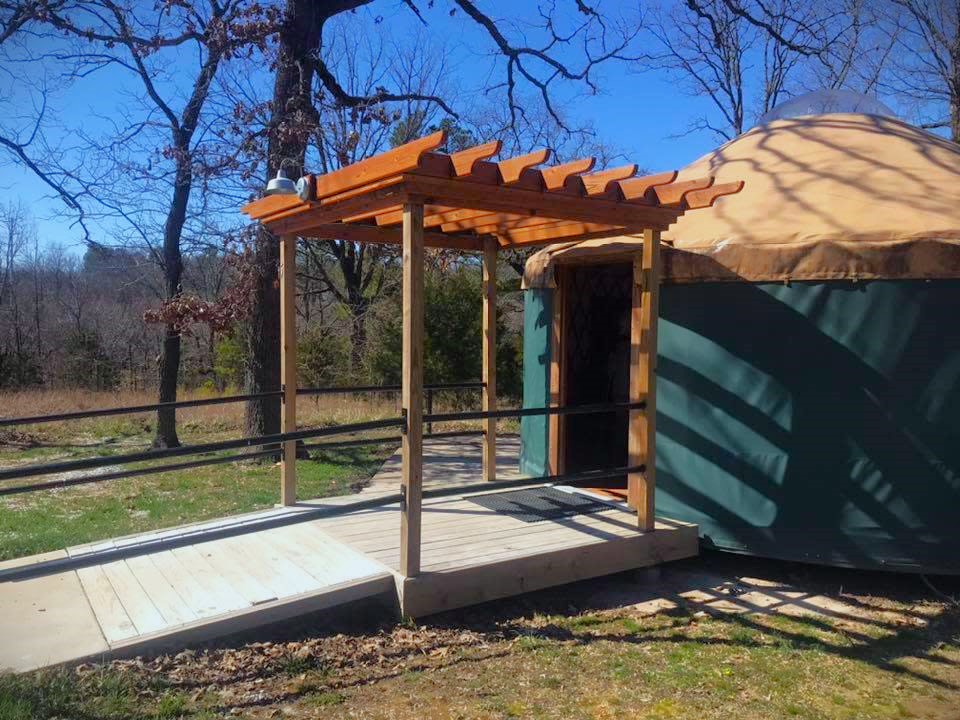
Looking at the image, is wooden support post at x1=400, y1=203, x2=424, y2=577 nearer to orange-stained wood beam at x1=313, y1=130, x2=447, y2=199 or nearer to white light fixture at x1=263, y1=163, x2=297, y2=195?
orange-stained wood beam at x1=313, y1=130, x2=447, y2=199

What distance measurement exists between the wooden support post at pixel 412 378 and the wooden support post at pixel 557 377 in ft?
7.26

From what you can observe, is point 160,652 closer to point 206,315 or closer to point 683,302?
point 683,302

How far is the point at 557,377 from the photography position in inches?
230

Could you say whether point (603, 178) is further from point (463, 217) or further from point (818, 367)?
point (818, 367)

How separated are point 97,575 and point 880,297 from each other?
4680mm

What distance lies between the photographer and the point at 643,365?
4566 millimetres

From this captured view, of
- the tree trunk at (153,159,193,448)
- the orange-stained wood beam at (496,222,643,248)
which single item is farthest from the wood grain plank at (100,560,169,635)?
the tree trunk at (153,159,193,448)

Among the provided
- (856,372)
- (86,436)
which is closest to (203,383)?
(86,436)

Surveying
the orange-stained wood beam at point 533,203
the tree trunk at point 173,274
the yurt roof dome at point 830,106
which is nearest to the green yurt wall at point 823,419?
the orange-stained wood beam at point 533,203

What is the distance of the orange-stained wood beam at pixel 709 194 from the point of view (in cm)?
442

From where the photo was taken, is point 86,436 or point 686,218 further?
point 86,436

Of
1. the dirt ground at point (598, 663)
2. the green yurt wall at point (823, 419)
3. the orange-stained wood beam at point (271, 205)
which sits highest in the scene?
the orange-stained wood beam at point (271, 205)

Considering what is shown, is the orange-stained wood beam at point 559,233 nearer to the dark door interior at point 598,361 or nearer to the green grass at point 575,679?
the dark door interior at point 598,361

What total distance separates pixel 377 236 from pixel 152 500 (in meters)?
3.19
